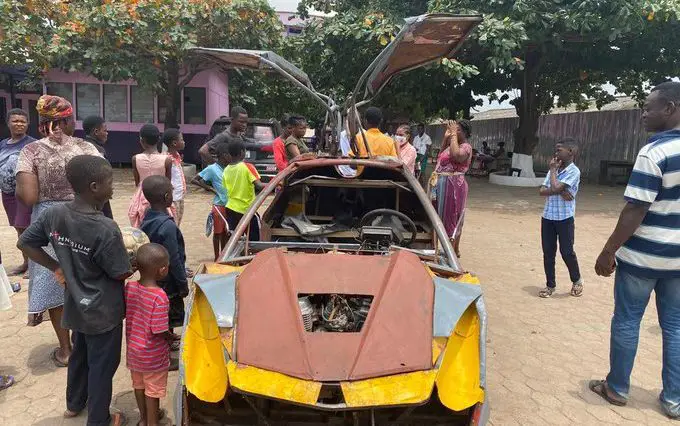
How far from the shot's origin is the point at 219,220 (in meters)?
5.57

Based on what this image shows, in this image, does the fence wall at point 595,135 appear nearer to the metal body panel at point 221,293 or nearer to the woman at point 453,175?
the woman at point 453,175

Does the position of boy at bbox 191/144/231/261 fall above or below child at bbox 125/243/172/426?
above

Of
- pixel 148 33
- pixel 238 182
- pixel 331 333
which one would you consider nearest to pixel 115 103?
pixel 148 33

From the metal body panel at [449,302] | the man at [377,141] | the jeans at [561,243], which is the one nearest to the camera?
the metal body panel at [449,302]

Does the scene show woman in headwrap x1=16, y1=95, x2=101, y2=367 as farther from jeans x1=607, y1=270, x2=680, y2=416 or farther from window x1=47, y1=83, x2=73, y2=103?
window x1=47, y1=83, x2=73, y2=103

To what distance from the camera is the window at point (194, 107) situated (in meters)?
16.6

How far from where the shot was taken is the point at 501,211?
416 inches

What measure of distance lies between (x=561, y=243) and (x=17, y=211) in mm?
5455

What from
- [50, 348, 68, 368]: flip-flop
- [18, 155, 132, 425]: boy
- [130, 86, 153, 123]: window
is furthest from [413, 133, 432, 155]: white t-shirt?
[18, 155, 132, 425]: boy

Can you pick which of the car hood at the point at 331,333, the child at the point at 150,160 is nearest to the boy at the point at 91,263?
the car hood at the point at 331,333

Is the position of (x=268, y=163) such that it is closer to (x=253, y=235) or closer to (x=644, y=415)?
(x=253, y=235)

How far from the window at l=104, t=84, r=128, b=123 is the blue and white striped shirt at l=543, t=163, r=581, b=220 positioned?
48.3 feet

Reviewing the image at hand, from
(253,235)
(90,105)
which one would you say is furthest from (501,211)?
(90,105)

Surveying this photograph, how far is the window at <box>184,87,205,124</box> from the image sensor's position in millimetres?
16641
